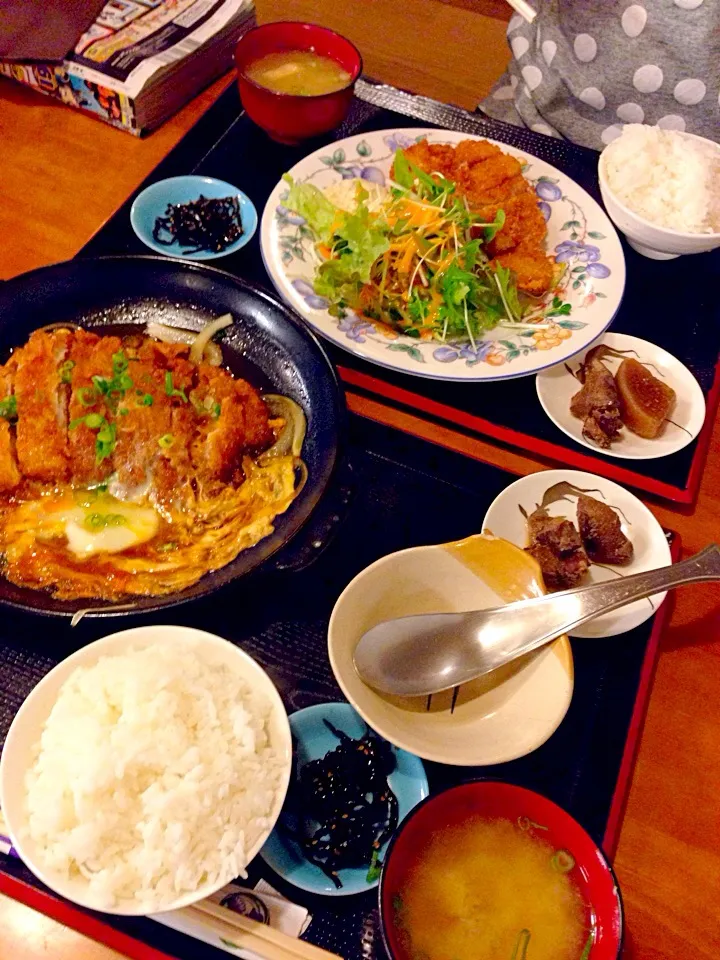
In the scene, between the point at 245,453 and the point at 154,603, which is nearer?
the point at 154,603

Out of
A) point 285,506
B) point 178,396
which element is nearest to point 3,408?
point 178,396

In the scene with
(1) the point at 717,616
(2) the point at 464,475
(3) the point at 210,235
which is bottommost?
(1) the point at 717,616

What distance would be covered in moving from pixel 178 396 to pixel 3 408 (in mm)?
460

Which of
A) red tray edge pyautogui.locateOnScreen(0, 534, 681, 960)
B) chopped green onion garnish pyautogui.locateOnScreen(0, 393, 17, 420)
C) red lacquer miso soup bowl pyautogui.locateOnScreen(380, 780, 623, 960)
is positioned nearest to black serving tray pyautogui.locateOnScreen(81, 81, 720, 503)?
chopped green onion garnish pyautogui.locateOnScreen(0, 393, 17, 420)

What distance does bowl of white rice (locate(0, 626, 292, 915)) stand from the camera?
118 cm

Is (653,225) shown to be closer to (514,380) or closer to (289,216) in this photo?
(514,380)

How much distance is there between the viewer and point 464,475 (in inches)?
76.9

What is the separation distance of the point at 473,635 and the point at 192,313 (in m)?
1.31

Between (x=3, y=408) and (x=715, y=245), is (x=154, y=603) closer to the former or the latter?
(x=3, y=408)

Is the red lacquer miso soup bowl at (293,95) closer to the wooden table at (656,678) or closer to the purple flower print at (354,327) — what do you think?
the wooden table at (656,678)

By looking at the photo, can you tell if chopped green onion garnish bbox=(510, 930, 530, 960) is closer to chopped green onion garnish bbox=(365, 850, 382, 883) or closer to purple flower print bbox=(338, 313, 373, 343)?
chopped green onion garnish bbox=(365, 850, 382, 883)

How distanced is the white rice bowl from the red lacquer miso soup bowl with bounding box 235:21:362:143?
1.05m

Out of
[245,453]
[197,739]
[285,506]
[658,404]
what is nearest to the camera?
[197,739]

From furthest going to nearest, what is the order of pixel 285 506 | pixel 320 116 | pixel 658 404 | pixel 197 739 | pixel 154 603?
1. pixel 320 116
2. pixel 658 404
3. pixel 285 506
4. pixel 154 603
5. pixel 197 739
